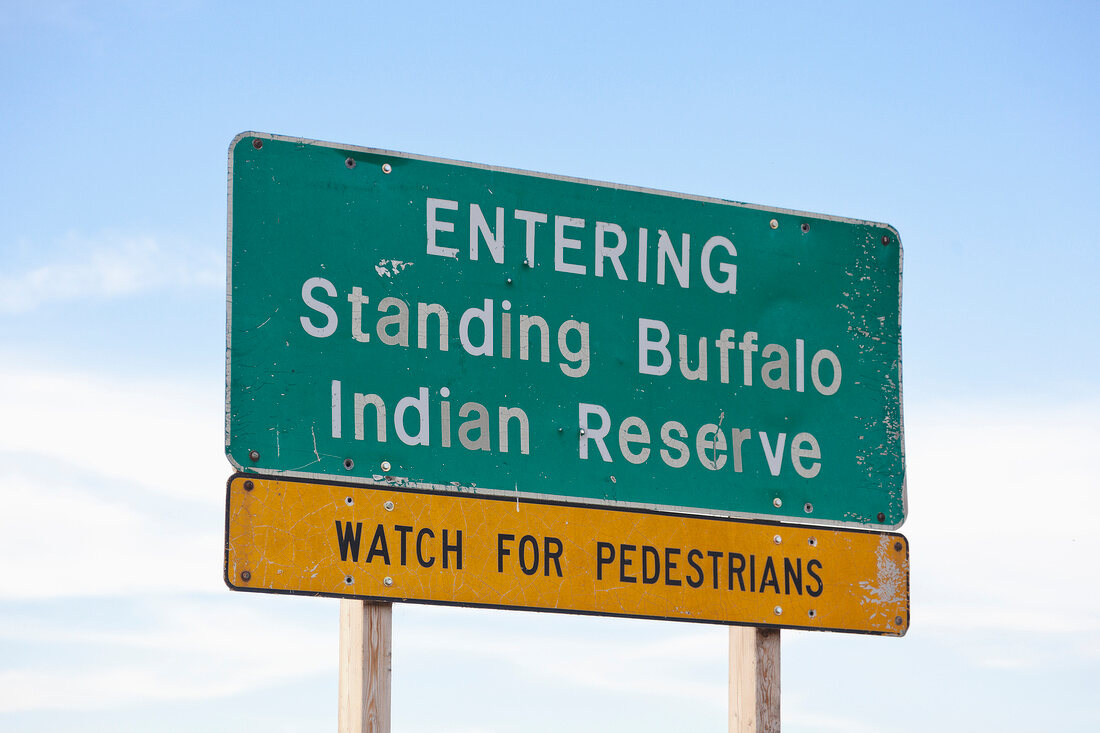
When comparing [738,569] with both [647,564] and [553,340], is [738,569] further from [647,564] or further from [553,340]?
[553,340]

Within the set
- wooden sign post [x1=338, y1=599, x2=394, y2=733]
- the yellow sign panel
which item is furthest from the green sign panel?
wooden sign post [x1=338, y1=599, x2=394, y2=733]

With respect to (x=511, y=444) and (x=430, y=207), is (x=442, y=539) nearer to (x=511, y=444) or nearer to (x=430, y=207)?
(x=511, y=444)

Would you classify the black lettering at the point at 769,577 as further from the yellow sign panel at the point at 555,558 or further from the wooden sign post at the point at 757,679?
the wooden sign post at the point at 757,679

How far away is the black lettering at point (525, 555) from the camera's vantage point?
4.03 m

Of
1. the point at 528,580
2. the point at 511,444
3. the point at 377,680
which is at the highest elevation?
the point at 511,444

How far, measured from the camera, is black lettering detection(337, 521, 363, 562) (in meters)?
3.85

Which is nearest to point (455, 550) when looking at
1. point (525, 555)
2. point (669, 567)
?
point (525, 555)

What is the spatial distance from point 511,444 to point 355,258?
70cm

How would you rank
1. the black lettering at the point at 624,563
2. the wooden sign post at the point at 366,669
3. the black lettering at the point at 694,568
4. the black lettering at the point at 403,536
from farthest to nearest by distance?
the black lettering at the point at 694,568 → the black lettering at the point at 624,563 → the black lettering at the point at 403,536 → the wooden sign post at the point at 366,669

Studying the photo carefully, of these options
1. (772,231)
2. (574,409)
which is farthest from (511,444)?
(772,231)

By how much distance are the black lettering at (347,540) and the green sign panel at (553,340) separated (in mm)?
145

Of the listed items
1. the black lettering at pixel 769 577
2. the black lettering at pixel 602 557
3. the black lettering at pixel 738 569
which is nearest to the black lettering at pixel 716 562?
the black lettering at pixel 738 569

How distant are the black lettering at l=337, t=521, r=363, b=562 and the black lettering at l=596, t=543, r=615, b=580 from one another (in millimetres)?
713

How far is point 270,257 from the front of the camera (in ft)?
13.1
